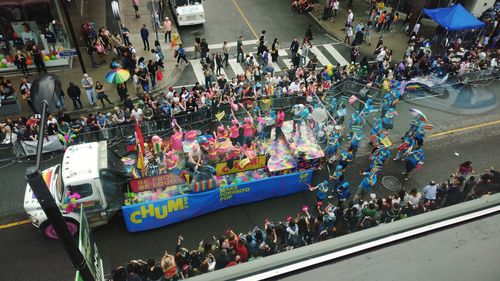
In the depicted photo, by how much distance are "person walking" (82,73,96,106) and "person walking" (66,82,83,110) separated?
370 millimetres

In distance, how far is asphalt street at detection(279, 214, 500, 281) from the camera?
270 centimetres

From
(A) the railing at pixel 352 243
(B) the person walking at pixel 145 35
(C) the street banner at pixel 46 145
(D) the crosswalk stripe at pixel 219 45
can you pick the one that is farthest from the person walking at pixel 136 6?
(A) the railing at pixel 352 243

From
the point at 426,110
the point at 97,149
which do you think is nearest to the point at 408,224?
the point at 97,149

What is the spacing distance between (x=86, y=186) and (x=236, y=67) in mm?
12470

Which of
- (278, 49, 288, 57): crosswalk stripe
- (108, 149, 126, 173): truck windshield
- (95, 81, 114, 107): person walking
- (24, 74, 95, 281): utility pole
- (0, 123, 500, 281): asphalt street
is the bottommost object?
(0, 123, 500, 281): asphalt street

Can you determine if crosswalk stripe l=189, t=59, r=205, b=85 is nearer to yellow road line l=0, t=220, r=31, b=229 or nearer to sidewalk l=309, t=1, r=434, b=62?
sidewalk l=309, t=1, r=434, b=62

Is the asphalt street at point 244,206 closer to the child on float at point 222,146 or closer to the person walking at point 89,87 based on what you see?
the child on float at point 222,146

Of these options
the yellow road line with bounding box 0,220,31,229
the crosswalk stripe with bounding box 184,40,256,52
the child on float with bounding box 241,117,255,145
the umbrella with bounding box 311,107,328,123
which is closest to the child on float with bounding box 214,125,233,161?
the child on float with bounding box 241,117,255,145

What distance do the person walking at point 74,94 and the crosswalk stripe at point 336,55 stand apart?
14.3 metres

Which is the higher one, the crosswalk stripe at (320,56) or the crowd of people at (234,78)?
the crowd of people at (234,78)

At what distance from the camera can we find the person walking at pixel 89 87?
56.0 ft

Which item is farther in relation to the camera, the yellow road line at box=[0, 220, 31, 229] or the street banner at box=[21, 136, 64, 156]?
the street banner at box=[21, 136, 64, 156]

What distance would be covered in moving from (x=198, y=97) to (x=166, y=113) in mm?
1579

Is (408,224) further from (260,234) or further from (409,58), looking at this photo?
(409,58)
